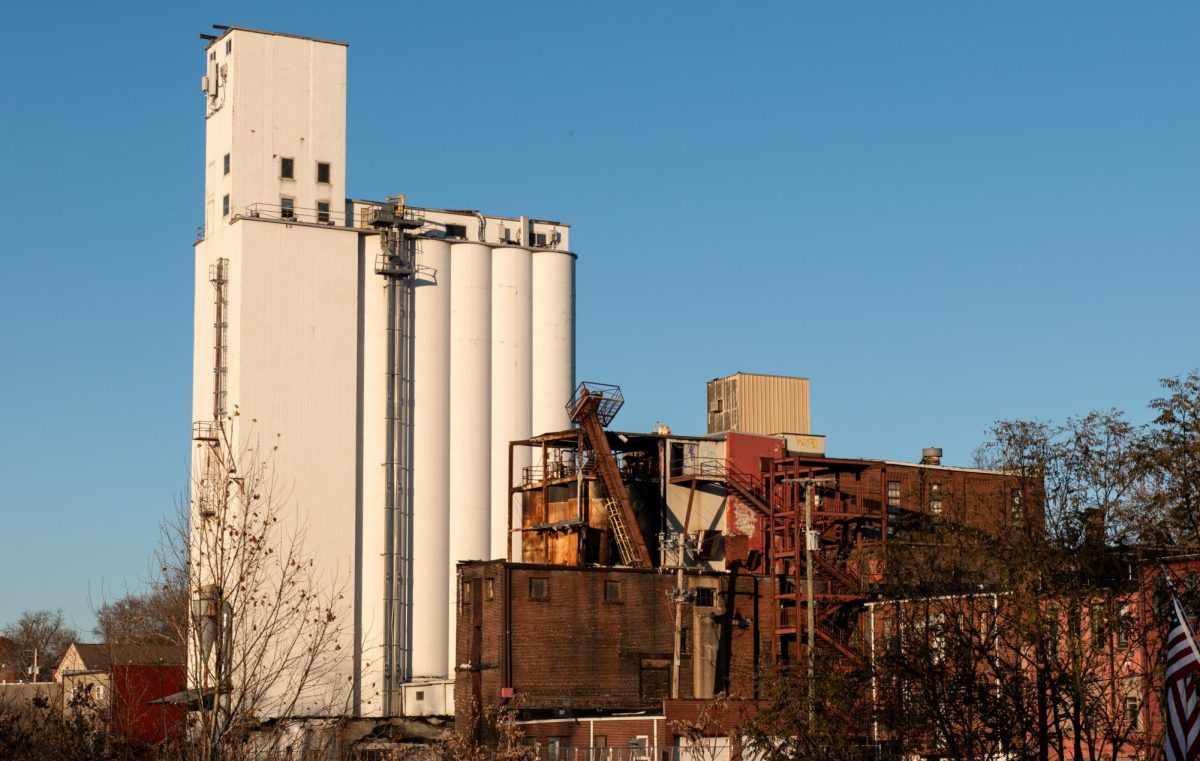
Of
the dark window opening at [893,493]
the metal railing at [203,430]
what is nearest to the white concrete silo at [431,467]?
the metal railing at [203,430]

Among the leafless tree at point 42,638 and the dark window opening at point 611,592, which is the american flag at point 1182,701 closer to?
the dark window opening at point 611,592

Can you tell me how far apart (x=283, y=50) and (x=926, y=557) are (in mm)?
48853

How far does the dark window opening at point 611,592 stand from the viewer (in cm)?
6838

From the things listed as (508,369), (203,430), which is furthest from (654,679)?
(203,430)

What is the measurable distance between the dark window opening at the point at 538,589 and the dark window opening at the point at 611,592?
9.15ft

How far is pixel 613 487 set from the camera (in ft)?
235

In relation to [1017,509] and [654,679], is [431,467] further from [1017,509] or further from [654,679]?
[1017,509]

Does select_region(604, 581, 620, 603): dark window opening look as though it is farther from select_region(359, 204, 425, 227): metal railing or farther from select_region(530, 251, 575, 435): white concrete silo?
select_region(359, 204, 425, 227): metal railing

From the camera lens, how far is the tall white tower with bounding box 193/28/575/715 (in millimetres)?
75750

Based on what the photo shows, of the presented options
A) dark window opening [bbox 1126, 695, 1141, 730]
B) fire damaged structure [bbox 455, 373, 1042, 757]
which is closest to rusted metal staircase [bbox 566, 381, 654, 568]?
fire damaged structure [bbox 455, 373, 1042, 757]

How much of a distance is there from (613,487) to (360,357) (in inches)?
624

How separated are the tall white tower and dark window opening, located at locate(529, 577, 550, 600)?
10.7m

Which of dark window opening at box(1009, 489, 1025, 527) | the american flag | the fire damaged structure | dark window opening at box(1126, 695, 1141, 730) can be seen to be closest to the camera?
the american flag

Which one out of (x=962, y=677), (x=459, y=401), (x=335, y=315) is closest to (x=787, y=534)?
(x=459, y=401)
